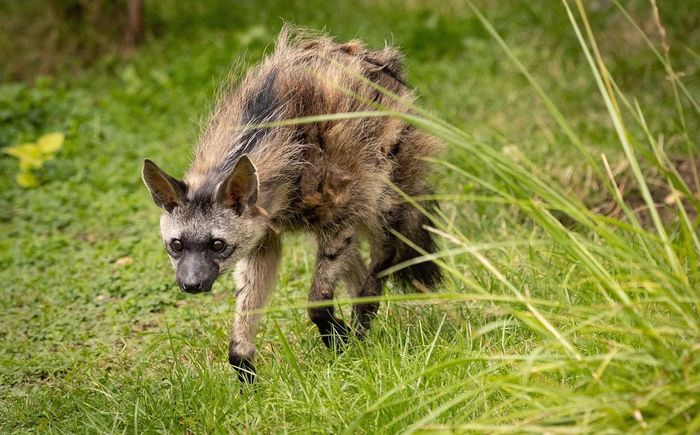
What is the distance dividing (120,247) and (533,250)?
2963 millimetres

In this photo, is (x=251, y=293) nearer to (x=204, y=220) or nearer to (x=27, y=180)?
(x=204, y=220)

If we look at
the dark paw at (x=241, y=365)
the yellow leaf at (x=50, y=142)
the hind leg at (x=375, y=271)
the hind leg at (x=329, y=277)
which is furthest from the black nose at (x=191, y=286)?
the yellow leaf at (x=50, y=142)

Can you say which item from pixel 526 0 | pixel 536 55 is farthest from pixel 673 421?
pixel 526 0

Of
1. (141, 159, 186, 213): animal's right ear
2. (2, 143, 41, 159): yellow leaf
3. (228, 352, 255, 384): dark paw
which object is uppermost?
(141, 159, 186, 213): animal's right ear

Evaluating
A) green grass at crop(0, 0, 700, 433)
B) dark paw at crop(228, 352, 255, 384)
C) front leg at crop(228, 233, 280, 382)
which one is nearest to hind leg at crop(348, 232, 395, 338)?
green grass at crop(0, 0, 700, 433)

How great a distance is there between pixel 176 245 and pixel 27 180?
3.60 m

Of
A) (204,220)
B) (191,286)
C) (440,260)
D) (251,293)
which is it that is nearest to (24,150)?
(251,293)

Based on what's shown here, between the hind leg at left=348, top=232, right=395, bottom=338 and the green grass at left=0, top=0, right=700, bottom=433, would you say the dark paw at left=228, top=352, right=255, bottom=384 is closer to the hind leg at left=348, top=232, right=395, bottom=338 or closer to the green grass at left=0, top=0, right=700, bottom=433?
the green grass at left=0, top=0, right=700, bottom=433

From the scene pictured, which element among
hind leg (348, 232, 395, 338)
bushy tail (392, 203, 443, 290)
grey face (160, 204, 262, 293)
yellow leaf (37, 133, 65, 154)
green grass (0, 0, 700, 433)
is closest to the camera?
green grass (0, 0, 700, 433)

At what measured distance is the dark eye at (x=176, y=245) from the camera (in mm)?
4590

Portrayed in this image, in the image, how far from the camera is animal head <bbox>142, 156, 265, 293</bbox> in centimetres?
450

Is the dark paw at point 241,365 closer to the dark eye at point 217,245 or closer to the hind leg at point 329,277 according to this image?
the hind leg at point 329,277

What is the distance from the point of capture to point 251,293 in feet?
16.4

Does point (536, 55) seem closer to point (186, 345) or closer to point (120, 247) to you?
point (120, 247)
